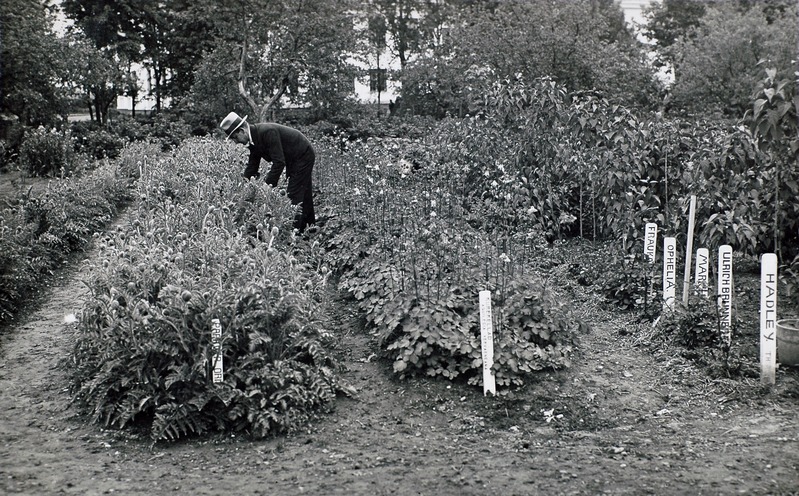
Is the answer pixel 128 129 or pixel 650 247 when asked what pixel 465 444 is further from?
pixel 128 129

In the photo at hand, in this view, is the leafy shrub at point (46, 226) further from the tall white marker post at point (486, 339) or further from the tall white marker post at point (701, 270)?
the tall white marker post at point (701, 270)

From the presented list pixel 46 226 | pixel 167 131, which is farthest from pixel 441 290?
pixel 167 131

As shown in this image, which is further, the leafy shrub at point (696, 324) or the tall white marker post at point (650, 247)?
the tall white marker post at point (650, 247)

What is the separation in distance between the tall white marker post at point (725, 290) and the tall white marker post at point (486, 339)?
1755 millimetres

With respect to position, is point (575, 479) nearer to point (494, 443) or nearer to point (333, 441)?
point (494, 443)

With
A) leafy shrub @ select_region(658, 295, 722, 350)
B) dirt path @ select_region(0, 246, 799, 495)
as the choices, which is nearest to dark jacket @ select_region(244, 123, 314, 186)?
dirt path @ select_region(0, 246, 799, 495)

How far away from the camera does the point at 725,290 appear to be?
211 inches

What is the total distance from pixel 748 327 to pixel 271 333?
380cm

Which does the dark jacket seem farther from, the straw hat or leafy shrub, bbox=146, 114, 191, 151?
leafy shrub, bbox=146, 114, 191, 151

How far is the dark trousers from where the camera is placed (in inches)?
342

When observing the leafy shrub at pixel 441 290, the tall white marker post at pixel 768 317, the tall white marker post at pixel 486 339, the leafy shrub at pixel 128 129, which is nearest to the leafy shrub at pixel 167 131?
the leafy shrub at pixel 128 129

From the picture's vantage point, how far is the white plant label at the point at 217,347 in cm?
439

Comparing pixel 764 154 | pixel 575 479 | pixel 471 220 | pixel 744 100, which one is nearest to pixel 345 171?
pixel 471 220

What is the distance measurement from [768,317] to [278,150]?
534 cm
